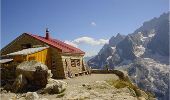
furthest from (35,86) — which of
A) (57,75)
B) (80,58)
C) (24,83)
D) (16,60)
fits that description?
(80,58)

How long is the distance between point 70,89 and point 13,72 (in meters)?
8.37

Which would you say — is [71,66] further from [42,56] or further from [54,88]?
[54,88]

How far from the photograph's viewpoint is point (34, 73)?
2969cm

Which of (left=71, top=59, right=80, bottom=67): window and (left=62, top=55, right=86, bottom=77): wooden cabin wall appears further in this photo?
(left=71, top=59, right=80, bottom=67): window

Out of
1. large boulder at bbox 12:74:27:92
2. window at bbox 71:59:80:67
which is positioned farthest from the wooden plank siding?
large boulder at bbox 12:74:27:92

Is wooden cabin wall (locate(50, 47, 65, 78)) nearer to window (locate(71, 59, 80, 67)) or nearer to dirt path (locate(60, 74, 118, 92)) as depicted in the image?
dirt path (locate(60, 74, 118, 92))

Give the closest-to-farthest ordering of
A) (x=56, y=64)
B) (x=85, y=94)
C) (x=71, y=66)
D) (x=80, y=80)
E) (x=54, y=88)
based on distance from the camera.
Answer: (x=85, y=94) < (x=54, y=88) < (x=80, y=80) < (x=56, y=64) < (x=71, y=66)

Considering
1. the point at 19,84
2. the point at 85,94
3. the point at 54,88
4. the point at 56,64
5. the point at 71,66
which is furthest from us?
the point at 71,66

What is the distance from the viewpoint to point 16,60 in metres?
37.1

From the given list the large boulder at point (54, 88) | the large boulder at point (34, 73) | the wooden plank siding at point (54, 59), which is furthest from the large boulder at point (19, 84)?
the wooden plank siding at point (54, 59)

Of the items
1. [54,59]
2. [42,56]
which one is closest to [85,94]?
[42,56]

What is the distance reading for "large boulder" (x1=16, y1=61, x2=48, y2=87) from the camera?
2934 cm

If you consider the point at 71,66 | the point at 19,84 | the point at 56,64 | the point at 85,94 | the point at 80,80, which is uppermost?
the point at 56,64

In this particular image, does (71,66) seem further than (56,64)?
Yes
